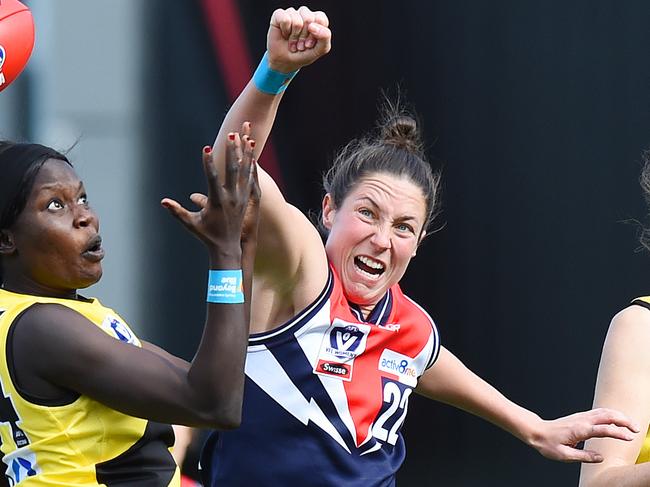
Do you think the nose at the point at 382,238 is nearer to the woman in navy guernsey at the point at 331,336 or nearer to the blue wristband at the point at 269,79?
the woman in navy guernsey at the point at 331,336

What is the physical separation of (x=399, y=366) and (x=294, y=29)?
2.60 ft

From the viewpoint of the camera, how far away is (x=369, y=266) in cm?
252

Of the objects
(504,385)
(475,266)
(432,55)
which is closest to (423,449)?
(504,385)

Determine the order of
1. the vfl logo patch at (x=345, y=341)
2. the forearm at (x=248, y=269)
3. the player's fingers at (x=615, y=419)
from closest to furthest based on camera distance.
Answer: the forearm at (x=248, y=269) → the player's fingers at (x=615, y=419) → the vfl logo patch at (x=345, y=341)

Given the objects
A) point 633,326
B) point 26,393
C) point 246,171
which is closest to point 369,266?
point 633,326

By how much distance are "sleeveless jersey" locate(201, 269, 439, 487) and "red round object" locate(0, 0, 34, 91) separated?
107 centimetres

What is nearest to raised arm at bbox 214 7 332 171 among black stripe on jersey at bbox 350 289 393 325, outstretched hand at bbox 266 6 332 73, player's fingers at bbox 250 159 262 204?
outstretched hand at bbox 266 6 332 73

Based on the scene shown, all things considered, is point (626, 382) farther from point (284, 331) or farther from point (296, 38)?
point (296, 38)

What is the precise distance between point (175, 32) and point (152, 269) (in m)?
0.82

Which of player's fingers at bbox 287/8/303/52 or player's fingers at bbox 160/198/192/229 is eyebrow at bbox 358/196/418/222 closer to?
player's fingers at bbox 287/8/303/52

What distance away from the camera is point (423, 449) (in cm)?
426

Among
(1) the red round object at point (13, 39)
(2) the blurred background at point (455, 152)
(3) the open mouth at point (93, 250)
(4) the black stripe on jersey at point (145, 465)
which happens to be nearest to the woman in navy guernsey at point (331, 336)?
(3) the open mouth at point (93, 250)

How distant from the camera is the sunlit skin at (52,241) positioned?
1.89 meters

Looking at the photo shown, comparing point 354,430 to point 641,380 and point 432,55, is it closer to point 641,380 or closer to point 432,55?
point 641,380
